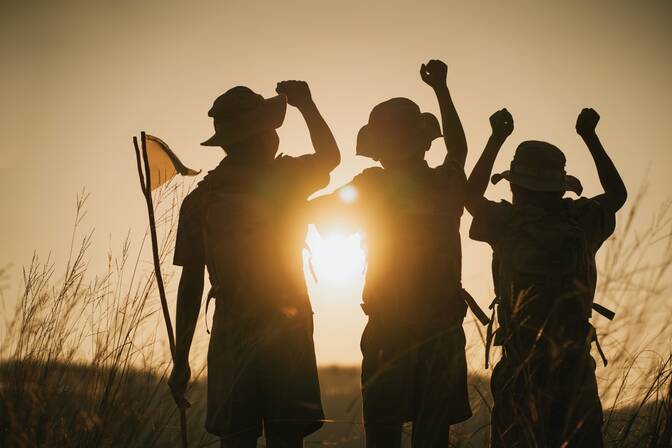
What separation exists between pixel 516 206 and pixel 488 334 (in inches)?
30.2

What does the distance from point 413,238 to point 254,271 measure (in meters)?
0.81

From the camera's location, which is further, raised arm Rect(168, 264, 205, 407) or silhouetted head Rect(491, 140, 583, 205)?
silhouetted head Rect(491, 140, 583, 205)

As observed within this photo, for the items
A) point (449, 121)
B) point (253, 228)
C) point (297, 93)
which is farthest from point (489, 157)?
point (253, 228)

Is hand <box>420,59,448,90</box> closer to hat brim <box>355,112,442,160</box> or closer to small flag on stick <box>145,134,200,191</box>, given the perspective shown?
hat brim <box>355,112,442,160</box>

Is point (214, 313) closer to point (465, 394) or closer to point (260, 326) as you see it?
point (260, 326)

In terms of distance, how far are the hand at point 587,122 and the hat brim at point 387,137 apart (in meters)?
0.83

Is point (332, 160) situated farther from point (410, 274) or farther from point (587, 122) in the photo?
point (587, 122)

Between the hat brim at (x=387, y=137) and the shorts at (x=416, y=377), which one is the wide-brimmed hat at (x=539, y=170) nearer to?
the hat brim at (x=387, y=137)

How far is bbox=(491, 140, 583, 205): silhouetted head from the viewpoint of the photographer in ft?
14.1

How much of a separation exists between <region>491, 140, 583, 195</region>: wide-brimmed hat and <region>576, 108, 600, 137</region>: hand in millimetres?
161

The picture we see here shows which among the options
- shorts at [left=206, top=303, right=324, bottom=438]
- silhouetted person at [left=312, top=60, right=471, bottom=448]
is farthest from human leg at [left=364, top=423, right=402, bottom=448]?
shorts at [left=206, top=303, right=324, bottom=438]

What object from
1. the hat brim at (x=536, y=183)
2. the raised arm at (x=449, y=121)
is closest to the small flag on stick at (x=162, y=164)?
the raised arm at (x=449, y=121)

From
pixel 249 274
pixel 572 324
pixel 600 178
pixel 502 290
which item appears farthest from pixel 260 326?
pixel 600 178

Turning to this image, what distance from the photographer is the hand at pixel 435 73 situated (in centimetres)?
431
